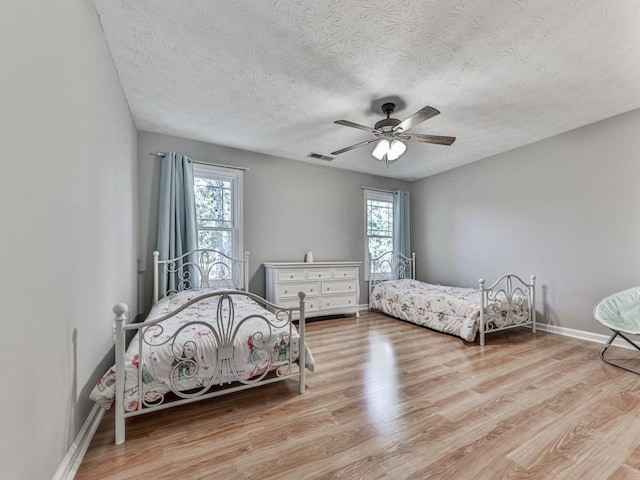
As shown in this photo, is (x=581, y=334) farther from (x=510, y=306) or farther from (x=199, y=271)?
(x=199, y=271)

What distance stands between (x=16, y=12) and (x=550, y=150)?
185 inches

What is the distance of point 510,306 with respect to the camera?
3.30m

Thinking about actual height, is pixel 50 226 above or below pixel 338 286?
above

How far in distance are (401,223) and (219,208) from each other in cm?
326

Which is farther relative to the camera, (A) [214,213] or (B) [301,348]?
(A) [214,213]

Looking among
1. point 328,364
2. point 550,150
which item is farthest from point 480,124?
point 328,364

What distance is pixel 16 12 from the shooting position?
2.84 feet

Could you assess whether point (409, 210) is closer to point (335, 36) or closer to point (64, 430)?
point (335, 36)

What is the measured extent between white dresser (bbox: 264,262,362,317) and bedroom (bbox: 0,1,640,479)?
Answer: 1.26 feet

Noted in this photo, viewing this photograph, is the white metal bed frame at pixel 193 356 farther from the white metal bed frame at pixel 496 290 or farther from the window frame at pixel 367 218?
the window frame at pixel 367 218

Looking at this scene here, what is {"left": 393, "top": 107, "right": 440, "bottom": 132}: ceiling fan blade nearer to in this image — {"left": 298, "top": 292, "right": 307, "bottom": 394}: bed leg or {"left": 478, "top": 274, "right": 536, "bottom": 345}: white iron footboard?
{"left": 298, "top": 292, "right": 307, "bottom": 394}: bed leg

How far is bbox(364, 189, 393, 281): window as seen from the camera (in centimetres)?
503

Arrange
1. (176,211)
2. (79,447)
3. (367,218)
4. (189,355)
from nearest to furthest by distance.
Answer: (79,447) → (189,355) → (176,211) → (367,218)

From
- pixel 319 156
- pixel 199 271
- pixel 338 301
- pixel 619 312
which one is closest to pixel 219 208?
pixel 199 271
